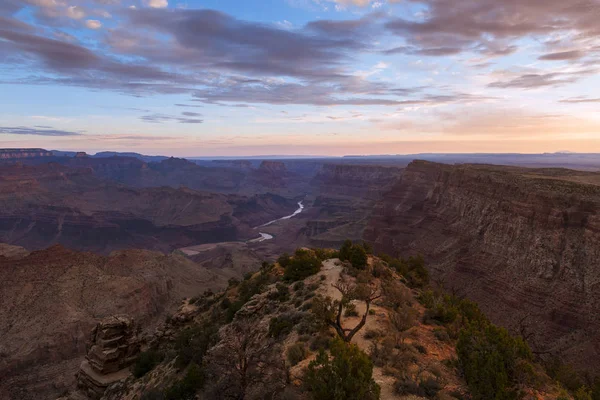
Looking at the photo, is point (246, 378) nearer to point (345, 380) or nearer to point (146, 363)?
point (345, 380)

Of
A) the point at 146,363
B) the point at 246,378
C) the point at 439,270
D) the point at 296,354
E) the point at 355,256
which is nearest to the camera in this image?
the point at 246,378

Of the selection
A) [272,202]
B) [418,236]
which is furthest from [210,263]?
[272,202]

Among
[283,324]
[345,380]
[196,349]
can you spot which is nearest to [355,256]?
[283,324]

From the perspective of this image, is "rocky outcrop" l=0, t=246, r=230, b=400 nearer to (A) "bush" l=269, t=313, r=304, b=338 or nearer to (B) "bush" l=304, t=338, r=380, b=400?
(A) "bush" l=269, t=313, r=304, b=338

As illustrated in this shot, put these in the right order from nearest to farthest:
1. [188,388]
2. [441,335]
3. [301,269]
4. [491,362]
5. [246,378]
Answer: [491,362]
[246,378]
[188,388]
[441,335]
[301,269]

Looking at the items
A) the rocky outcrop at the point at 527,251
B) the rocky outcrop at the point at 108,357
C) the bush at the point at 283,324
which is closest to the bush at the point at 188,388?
the bush at the point at 283,324

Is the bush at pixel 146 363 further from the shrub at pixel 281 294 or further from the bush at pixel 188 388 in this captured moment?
the bush at pixel 188 388

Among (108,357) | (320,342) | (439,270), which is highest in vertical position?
(320,342)

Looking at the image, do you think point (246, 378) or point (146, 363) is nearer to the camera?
point (246, 378)
